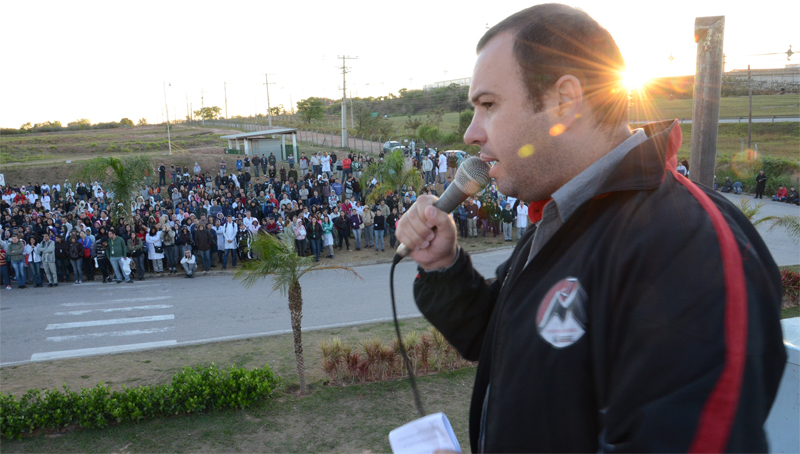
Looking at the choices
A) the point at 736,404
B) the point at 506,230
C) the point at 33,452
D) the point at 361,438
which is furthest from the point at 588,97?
the point at 506,230

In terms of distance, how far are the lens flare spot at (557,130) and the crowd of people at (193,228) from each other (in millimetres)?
17548

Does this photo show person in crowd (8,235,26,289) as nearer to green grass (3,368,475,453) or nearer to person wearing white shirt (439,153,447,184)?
green grass (3,368,475,453)

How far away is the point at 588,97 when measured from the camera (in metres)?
1.33

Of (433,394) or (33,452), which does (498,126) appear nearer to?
(433,394)

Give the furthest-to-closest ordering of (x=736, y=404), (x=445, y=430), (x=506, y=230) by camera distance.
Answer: (x=506, y=230) → (x=445, y=430) → (x=736, y=404)

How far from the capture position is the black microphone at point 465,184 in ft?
6.17

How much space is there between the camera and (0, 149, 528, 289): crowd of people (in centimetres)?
1733

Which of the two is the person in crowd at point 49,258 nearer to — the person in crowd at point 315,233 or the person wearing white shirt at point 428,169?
the person in crowd at point 315,233

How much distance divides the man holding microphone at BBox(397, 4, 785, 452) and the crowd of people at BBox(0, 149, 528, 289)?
689 inches

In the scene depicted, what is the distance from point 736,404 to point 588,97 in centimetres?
76

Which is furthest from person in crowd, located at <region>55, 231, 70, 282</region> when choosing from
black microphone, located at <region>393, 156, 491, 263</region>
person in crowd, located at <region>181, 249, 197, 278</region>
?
black microphone, located at <region>393, 156, 491, 263</region>

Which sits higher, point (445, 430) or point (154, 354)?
point (445, 430)

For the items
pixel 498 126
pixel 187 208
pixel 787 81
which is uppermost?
pixel 787 81

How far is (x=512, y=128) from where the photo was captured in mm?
1381
